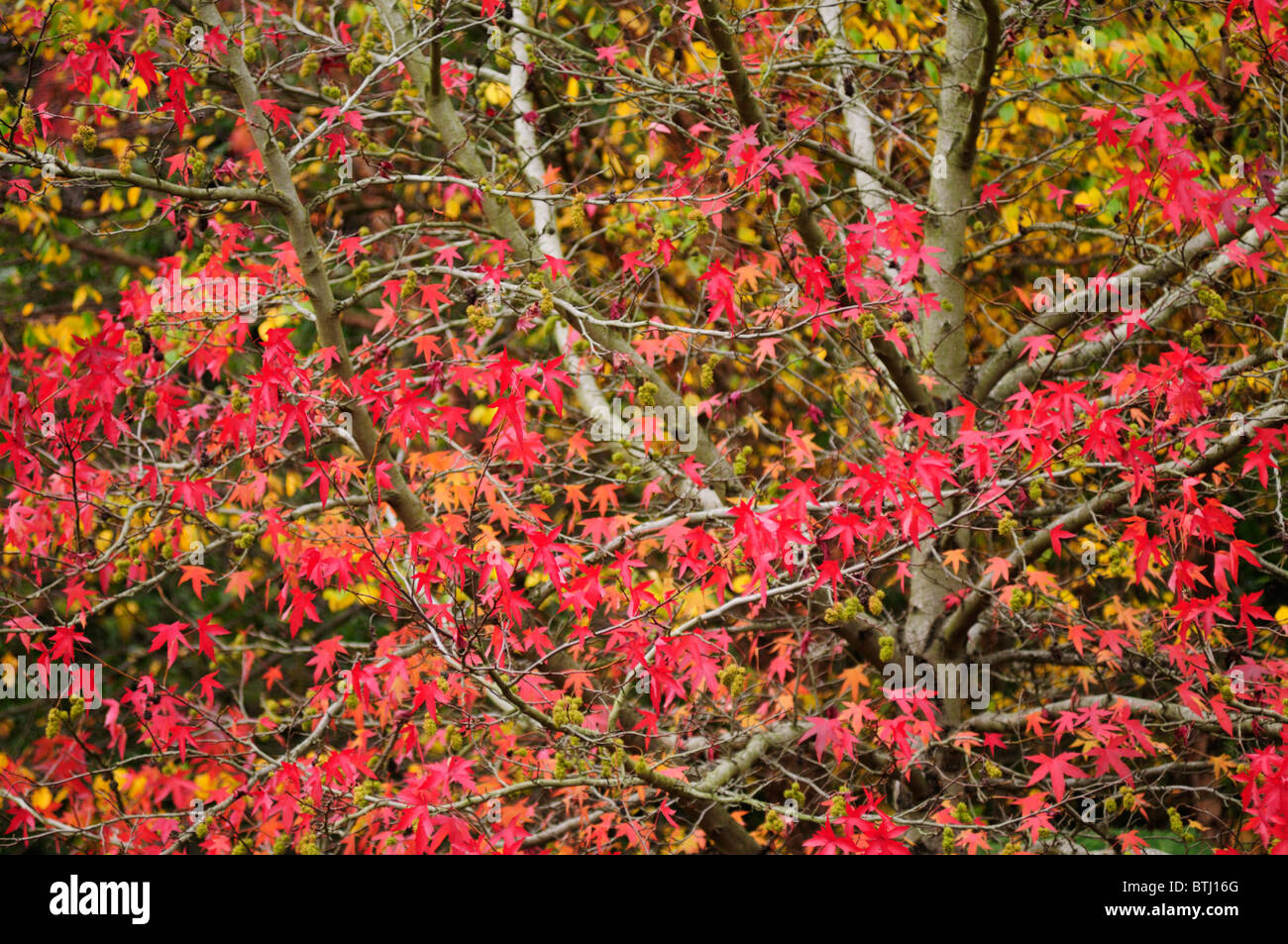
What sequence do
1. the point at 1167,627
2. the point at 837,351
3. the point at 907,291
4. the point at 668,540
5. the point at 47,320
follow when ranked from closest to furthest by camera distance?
the point at 668,540, the point at 1167,627, the point at 907,291, the point at 837,351, the point at 47,320

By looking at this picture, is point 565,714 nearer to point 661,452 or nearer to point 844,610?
point 844,610

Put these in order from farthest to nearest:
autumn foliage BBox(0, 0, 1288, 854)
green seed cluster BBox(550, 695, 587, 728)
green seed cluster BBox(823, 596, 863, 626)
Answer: autumn foliage BBox(0, 0, 1288, 854) < green seed cluster BBox(823, 596, 863, 626) < green seed cluster BBox(550, 695, 587, 728)

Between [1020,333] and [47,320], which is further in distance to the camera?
[47,320]

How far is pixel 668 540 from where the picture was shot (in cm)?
399

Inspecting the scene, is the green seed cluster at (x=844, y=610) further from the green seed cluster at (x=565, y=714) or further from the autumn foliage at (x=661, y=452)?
the green seed cluster at (x=565, y=714)

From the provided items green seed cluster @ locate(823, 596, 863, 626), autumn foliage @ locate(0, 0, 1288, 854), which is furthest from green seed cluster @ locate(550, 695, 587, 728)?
green seed cluster @ locate(823, 596, 863, 626)

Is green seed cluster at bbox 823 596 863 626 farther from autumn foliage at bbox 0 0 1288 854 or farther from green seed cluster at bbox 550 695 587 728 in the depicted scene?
green seed cluster at bbox 550 695 587 728

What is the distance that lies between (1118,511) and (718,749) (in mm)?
2052

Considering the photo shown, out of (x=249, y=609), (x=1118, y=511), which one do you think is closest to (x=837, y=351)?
(x=1118, y=511)

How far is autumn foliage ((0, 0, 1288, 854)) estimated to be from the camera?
3.60m

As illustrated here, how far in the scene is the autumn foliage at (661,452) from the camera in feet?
11.8
